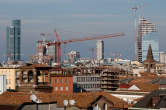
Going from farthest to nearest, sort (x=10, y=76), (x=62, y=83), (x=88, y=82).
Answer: (x=88, y=82)
(x=10, y=76)
(x=62, y=83)

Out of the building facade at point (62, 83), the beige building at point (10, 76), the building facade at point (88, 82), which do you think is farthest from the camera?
the building facade at point (88, 82)

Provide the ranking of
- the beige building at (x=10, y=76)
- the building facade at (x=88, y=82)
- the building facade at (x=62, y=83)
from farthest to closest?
the building facade at (x=88, y=82) → the beige building at (x=10, y=76) → the building facade at (x=62, y=83)

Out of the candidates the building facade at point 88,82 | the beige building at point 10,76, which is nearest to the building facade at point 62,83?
the beige building at point 10,76

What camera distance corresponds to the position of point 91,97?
63500mm

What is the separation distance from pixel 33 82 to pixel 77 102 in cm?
6535

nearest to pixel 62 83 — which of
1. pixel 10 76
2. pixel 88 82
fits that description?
pixel 10 76

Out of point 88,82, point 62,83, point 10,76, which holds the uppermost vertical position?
point 10,76

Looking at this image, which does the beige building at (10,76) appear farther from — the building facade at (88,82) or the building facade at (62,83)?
the building facade at (88,82)

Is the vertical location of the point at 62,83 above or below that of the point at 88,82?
above

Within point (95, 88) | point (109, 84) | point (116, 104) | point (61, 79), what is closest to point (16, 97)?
point (116, 104)

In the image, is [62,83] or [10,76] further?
[10,76]

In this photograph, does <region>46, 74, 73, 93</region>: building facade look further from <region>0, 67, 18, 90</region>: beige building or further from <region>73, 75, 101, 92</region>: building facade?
<region>73, 75, 101, 92</region>: building facade

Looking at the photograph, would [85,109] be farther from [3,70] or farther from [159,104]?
[3,70]

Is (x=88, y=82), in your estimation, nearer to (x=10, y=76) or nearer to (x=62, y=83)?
(x=10, y=76)
